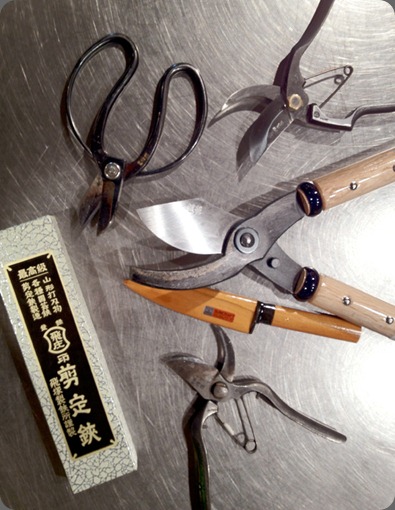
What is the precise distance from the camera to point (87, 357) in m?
1.03

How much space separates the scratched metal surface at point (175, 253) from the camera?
1085 mm

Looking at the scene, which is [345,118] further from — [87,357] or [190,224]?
[87,357]

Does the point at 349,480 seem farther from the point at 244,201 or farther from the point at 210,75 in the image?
the point at 210,75

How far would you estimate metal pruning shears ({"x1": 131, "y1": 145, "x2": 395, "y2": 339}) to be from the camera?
0.99 m

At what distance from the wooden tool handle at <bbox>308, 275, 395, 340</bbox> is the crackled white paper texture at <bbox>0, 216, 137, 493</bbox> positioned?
0.39m

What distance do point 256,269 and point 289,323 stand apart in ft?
0.39

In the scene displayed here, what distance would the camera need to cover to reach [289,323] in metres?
1.06

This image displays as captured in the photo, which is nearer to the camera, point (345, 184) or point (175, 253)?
point (345, 184)

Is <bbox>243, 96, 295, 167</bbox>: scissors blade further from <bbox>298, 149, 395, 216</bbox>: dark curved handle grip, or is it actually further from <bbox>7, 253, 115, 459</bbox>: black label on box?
<bbox>7, 253, 115, 459</bbox>: black label on box

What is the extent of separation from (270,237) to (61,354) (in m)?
0.41

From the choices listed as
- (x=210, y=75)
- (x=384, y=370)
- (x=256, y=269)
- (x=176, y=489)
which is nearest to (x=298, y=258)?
(x=256, y=269)

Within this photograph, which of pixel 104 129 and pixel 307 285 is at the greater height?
pixel 104 129

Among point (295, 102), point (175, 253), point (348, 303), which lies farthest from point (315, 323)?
point (295, 102)

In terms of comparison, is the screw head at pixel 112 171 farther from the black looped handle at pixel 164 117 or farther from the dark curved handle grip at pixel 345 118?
the dark curved handle grip at pixel 345 118
